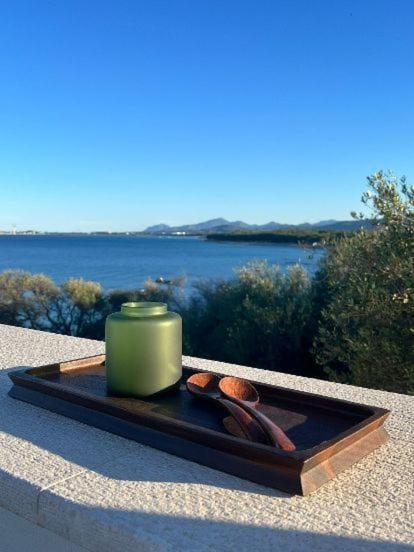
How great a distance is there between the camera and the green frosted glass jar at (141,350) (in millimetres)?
1723

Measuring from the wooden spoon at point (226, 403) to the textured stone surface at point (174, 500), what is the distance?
128 millimetres

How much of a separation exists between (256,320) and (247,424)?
194 inches

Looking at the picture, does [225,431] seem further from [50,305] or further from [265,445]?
[50,305]

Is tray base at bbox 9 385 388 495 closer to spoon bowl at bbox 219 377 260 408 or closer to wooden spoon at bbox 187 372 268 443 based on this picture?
wooden spoon at bbox 187 372 268 443

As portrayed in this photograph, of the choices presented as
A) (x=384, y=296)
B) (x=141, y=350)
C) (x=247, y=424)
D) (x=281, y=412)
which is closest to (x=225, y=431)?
(x=247, y=424)

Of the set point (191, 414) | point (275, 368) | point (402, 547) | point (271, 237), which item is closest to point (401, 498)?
point (402, 547)

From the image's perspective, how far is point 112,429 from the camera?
64.9 inches

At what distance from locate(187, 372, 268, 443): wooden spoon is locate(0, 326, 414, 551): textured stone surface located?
13 cm

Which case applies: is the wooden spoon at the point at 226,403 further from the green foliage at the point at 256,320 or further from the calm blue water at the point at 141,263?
the green foliage at the point at 256,320

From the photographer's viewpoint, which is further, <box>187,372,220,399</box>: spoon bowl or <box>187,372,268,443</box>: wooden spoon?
<box>187,372,220,399</box>: spoon bowl

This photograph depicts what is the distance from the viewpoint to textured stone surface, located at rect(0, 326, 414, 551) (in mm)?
1124

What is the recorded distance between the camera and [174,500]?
127 cm

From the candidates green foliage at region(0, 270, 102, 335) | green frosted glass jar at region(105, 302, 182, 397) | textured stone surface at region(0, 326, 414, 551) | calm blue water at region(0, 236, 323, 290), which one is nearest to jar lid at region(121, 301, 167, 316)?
green frosted glass jar at region(105, 302, 182, 397)

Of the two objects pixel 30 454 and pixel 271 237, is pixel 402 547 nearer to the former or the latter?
pixel 30 454
